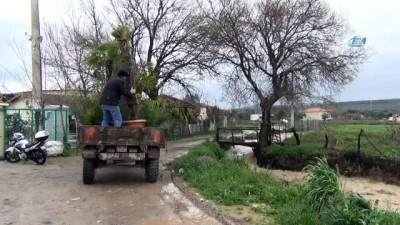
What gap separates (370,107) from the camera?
67188 millimetres

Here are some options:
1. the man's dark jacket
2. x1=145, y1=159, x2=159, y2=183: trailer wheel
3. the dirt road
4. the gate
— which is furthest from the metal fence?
x1=145, y1=159, x2=159, y2=183: trailer wheel


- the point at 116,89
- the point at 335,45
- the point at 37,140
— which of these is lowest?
the point at 37,140

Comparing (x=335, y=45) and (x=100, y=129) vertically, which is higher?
(x=335, y=45)

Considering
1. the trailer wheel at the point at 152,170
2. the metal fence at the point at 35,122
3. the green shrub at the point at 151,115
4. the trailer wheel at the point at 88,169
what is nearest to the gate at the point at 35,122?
the metal fence at the point at 35,122

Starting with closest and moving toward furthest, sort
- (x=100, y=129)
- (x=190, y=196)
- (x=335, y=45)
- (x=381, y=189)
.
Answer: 1. (x=190, y=196)
2. (x=100, y=129)
3. (x=381, y=189)
4. (x=335, y=45)

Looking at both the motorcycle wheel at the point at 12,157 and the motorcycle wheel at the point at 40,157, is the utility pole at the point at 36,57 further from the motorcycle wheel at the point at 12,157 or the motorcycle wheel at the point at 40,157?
the motorcycle wheel at the point at 40,157

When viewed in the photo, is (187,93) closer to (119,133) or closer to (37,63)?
(37,63)

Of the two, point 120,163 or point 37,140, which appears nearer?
point 120,163

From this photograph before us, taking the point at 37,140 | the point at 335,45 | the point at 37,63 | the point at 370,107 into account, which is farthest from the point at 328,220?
the point at 370,107

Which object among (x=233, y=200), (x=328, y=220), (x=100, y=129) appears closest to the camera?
(x=328, y=220)

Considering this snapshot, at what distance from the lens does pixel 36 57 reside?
17797mm

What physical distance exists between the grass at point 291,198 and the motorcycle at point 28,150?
20.8 feet

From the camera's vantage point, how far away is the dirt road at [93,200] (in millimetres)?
7270

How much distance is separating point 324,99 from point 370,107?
43723 mm
